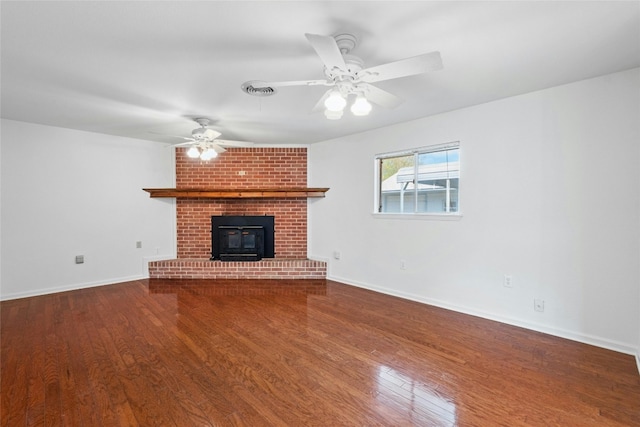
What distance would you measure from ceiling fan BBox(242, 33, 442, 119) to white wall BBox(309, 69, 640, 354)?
1556 millimetres

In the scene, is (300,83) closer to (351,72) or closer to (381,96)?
(351,72)

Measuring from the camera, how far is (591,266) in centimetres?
254

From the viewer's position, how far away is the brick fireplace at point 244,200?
5.16 m

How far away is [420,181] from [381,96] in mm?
1923

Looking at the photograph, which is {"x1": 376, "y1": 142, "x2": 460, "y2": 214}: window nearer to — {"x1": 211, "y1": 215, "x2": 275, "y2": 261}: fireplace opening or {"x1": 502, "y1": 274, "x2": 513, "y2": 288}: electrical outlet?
{"x1": 502, "y1": 274, "x2": 513, "y2": 288}: electrical outlet

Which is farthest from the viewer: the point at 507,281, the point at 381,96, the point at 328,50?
the point at 507,281

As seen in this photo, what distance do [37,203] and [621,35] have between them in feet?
19.9

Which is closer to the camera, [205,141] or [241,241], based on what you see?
[205,141]

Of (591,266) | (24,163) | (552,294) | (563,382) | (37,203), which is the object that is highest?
(24,163)

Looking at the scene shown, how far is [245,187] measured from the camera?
514 centimetres

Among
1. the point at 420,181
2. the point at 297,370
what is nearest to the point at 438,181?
the point at 420,181

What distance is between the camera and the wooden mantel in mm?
4840

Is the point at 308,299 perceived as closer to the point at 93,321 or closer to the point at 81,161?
the point at 93,321

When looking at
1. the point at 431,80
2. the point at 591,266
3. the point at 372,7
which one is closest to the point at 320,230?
the point at 431,80
